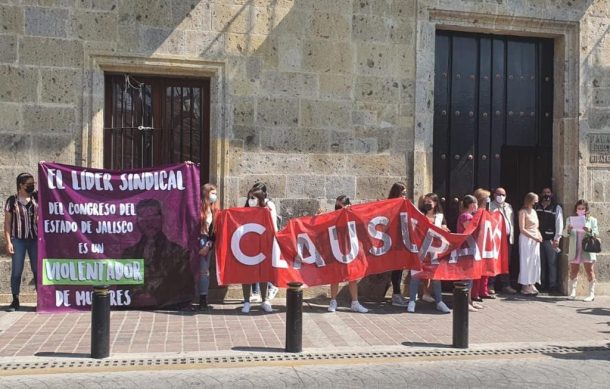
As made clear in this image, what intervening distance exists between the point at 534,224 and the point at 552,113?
7.18 feet

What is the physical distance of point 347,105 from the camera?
10.1 meters

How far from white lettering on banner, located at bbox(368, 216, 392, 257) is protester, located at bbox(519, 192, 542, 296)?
2.80 m

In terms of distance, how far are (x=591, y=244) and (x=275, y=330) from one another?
223 inches

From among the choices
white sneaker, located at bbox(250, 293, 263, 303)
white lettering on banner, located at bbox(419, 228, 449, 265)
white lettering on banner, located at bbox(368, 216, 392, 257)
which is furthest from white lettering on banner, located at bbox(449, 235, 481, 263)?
white sneaker, located at bbox(250, 293, 263, 303)

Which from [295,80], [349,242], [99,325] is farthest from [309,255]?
[99,325]

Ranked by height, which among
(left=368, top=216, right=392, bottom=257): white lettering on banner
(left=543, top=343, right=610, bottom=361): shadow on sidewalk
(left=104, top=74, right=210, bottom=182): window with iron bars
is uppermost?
(left=104, top=74, right=210, bottom=182): window with iron bars

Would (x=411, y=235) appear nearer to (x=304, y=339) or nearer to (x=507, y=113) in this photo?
(x=304, y=339)

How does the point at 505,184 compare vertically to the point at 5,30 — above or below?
below

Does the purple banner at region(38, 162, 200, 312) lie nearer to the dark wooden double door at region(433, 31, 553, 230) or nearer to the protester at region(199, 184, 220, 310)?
the protester at region(199, 184, 220, 310)

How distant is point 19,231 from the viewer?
28.0 ft

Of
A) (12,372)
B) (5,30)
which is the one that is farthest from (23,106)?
(12,372)

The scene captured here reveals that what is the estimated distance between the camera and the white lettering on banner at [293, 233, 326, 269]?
8758 mm

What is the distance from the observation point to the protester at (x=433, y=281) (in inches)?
357

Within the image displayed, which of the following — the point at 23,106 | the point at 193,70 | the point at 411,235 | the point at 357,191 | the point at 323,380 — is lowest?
the point at 323,380
